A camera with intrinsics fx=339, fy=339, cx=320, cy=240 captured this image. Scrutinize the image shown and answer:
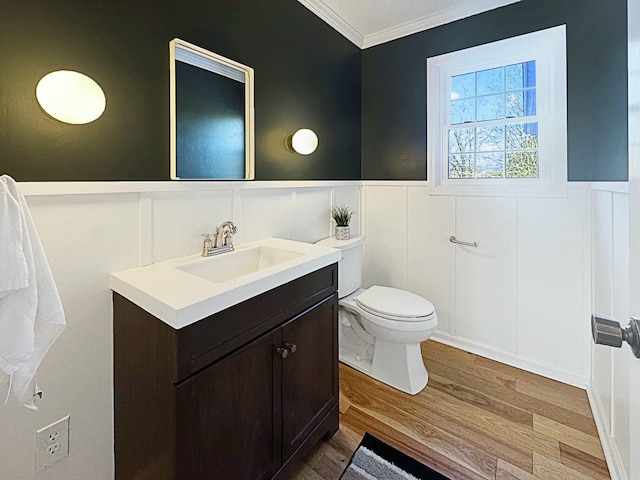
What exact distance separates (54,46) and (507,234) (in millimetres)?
2371

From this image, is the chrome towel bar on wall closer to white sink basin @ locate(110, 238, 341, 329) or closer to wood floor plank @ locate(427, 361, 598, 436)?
wood floor plank @ locate(427, 361, 598, 436)

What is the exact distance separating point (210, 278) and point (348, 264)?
3.18 feet

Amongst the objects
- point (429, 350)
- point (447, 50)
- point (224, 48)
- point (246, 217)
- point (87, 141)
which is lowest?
point (429, 350)

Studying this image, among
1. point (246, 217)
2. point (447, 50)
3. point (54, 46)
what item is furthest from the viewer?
point (447, 50)

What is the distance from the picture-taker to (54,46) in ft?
3.44

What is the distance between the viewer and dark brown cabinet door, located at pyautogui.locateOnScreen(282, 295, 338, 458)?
1.30 meters

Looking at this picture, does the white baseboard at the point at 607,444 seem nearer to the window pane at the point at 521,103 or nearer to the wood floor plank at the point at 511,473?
the wood floor plank at the point at 511,473

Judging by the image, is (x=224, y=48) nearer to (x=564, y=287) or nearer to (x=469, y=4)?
(x=469, y=4)

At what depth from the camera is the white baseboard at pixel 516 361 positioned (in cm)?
199

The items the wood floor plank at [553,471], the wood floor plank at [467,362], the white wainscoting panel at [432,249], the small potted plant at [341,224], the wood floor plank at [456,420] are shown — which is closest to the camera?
the wood floor plank at [553,471]

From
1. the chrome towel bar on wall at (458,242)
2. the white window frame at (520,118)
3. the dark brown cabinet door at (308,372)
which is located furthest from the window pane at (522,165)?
the dark brown cabinet door at (308,372)

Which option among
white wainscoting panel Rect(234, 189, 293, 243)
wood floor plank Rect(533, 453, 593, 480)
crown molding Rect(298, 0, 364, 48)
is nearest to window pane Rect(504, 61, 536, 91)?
crown molding Rect(298, 0, 364, 48)

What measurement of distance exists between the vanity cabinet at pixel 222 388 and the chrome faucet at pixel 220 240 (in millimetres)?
408

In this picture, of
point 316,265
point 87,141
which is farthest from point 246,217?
point 87,141
